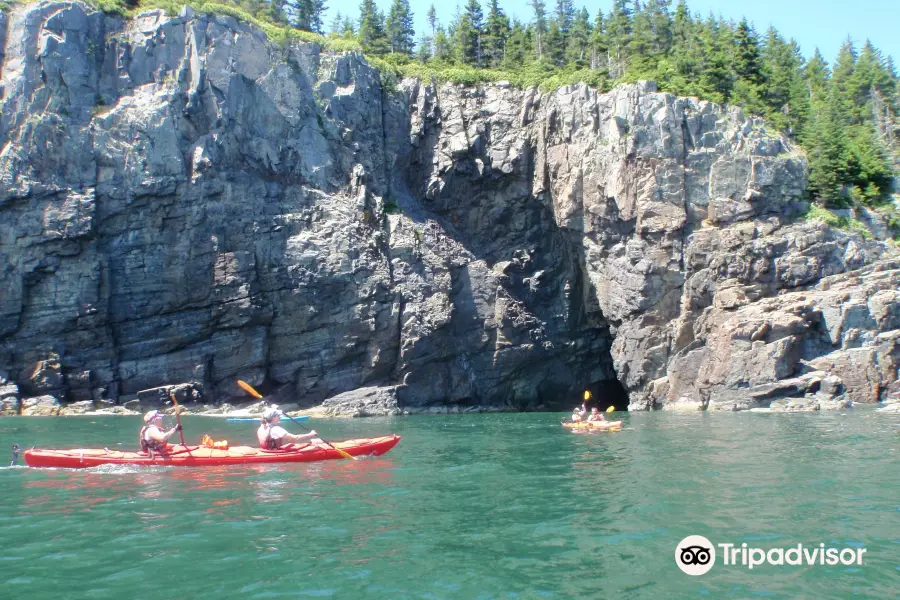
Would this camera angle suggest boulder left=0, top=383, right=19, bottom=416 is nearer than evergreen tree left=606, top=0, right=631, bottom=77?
Yes

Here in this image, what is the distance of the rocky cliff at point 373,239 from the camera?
38344 millimetres

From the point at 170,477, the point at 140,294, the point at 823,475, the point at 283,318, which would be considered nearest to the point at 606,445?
the point at 823,475

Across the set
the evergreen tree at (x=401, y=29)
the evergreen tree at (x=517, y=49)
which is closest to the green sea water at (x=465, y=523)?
the evergreen tree at (x=517, y=49)

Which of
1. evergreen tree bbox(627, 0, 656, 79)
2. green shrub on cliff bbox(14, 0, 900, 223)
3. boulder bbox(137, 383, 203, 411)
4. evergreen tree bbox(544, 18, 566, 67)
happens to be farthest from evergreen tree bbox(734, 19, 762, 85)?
boulder bbox(137, 383, 203, 411)

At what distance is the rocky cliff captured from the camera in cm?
3834

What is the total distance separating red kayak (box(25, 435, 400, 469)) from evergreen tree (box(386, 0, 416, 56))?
169ft

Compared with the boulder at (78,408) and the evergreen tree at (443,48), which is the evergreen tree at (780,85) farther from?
the boulder at (78,408)

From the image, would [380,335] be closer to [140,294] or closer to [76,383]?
[140,294]

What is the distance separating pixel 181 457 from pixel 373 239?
82.7 feet

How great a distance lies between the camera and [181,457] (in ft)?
63.0

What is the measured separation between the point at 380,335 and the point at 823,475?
2905cm

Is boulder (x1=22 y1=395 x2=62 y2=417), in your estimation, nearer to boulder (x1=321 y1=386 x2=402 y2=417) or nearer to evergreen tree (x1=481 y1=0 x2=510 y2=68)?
boulder (x1=321 y1=386 x2=402 y2=417)

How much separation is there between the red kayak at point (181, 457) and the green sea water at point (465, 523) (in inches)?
15.7

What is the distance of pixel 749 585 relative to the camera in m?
9.09
